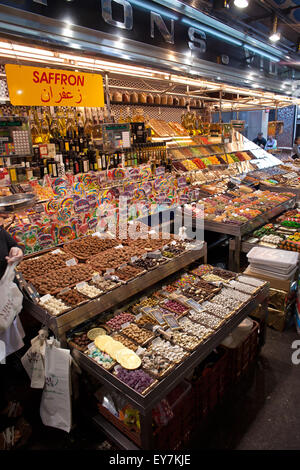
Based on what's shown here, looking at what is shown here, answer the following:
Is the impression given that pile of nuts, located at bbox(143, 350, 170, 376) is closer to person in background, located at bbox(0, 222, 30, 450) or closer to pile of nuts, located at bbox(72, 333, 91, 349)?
pile of nuts, located at bbox(72, 333, 91, 349)

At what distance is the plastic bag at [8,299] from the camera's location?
7.34ft

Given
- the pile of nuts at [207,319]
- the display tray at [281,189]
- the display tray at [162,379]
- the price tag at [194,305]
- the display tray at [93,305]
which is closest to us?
the display tray at [162,379]

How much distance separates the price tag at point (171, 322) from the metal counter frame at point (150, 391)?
280 mm

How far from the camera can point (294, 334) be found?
12.4 feet

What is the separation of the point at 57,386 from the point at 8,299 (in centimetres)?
76

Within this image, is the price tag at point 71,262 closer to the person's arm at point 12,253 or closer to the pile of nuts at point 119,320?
the person's arm at point 12,253

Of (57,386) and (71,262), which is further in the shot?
(71,262)

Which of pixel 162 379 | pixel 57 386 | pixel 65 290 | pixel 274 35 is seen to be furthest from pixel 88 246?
pixel 274 35

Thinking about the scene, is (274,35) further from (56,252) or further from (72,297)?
(72,297)

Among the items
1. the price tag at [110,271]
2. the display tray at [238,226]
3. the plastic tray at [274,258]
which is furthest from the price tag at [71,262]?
the display tray at [238,226]

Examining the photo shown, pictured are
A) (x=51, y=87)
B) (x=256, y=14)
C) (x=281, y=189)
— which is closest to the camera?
(x=51, y=87)

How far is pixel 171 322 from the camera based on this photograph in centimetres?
258

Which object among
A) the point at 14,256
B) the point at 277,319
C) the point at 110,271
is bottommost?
the point at 277,319
